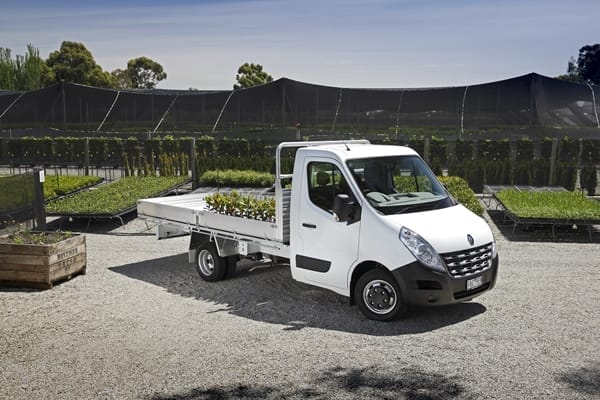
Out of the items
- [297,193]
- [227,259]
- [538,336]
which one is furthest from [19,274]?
[538,336]

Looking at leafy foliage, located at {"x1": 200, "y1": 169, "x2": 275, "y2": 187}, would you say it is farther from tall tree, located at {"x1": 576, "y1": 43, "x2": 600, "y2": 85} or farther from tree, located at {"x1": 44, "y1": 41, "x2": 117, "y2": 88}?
tall tree, located at {"x1": 576, "y1": 43, "x2": 600, "y2": 85}

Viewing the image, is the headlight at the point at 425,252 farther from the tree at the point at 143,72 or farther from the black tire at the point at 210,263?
the tree at the point at 143,72

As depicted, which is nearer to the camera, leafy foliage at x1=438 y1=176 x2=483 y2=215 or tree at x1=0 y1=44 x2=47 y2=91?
leafy foliage at x1=438 y1=176 x2=483 y2=215

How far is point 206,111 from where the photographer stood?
32.4m

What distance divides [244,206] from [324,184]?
6.46ft

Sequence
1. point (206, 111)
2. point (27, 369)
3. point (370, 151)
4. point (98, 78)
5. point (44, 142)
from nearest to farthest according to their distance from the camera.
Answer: point (27, 369), point (370, 151), point (44, 142), point (206, 111), point (98, 78)

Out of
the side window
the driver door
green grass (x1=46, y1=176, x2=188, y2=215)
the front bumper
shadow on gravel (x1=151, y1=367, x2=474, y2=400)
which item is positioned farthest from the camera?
green grass (x1=46, y1=176, x2=188, y2=215)

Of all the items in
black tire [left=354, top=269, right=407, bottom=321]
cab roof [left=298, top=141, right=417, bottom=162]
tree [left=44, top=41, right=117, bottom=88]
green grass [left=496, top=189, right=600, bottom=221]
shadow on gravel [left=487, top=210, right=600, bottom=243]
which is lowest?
shadow on gravel [left=487, top=210, right=600, bottom=243]

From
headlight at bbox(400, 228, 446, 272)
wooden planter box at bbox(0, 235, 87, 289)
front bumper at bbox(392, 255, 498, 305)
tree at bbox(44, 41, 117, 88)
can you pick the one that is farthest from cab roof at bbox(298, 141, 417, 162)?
tree at bbox(44, 41, 117, 88)

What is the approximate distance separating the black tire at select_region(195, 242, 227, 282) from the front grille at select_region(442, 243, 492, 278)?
390cm

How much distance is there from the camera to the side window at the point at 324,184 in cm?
893

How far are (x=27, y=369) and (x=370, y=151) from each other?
507 cm

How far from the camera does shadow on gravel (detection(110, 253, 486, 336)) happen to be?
8445 millimetres

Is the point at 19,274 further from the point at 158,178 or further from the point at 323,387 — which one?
the point at 158,178
